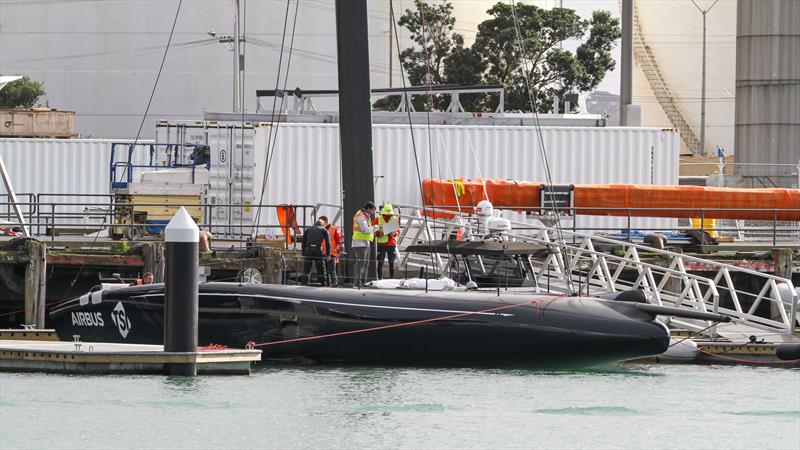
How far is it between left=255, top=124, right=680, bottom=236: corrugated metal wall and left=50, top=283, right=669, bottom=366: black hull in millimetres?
13604

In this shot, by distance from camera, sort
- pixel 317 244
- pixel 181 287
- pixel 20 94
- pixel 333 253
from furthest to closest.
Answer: pixel 20 94 < pixel 333 253 < pixel 317 244 < pixel 181 287

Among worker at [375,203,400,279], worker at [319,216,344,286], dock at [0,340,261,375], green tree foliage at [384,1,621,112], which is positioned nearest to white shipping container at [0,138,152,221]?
worker at [319,216,344,286]

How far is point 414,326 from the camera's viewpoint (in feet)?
74.8

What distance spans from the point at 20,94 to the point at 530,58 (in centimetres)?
2670

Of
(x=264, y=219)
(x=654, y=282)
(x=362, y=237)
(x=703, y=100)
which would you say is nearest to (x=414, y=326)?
(x=362, y=237)

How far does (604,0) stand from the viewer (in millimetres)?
79688

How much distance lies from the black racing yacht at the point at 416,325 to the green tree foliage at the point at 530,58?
133 ft

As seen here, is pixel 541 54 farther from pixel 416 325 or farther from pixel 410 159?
pixel 416 325

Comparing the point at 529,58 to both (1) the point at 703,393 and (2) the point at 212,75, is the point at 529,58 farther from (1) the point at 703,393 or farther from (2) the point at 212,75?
(1) the point at 703,393

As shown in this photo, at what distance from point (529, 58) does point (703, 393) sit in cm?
4439

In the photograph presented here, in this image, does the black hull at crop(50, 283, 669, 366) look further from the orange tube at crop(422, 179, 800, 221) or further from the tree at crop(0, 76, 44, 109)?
the tree at crop(0, 76, 44, 109)

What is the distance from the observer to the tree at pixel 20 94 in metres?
72.8

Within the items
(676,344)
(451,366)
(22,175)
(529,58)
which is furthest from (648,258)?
(529,58)

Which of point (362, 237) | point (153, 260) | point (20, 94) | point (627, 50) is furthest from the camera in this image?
point (20, 94)
